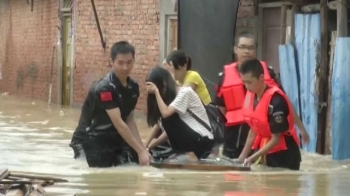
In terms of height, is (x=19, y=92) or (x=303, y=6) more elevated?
A: (x=303, y=6)

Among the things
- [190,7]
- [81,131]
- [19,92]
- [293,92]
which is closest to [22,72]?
[19,92]

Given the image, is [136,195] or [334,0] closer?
[136,195]

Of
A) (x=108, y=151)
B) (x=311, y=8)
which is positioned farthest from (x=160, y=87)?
(x=311, y=8)

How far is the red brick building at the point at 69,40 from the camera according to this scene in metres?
18.3

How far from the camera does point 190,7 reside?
570 inches

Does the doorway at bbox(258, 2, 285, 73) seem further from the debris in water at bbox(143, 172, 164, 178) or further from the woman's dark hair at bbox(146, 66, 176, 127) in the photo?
the debris in water at bbox(143, 172, 164, 178)

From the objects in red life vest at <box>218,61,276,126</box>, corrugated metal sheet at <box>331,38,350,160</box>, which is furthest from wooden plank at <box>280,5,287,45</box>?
red life vest at <box>218,61,276,126</box>

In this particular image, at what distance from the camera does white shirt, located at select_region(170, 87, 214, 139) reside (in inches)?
360

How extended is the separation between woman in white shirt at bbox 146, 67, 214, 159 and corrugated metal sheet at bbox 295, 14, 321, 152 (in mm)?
3195

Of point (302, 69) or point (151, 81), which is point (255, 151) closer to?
point (151, 81)

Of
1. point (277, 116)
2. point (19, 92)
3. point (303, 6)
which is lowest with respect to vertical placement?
point (19, 92)

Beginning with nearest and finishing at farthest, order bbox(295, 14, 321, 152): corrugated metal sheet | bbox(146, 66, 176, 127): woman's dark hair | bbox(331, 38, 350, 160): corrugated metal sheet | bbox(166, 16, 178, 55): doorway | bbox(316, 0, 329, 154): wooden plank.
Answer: bbox(146, 66, 176, 127): woman's dark hair
bbox(331, 38, 350, 160): corrugated metal sheet
bbox(316, 0, 329, 154): wooden plank
bbox(295, 14, 321, 152): corrugated metal sheet
bbox(166, 16, 178, 55): doorway

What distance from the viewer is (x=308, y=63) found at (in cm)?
1247

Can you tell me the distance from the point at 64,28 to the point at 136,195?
54.2 feet
